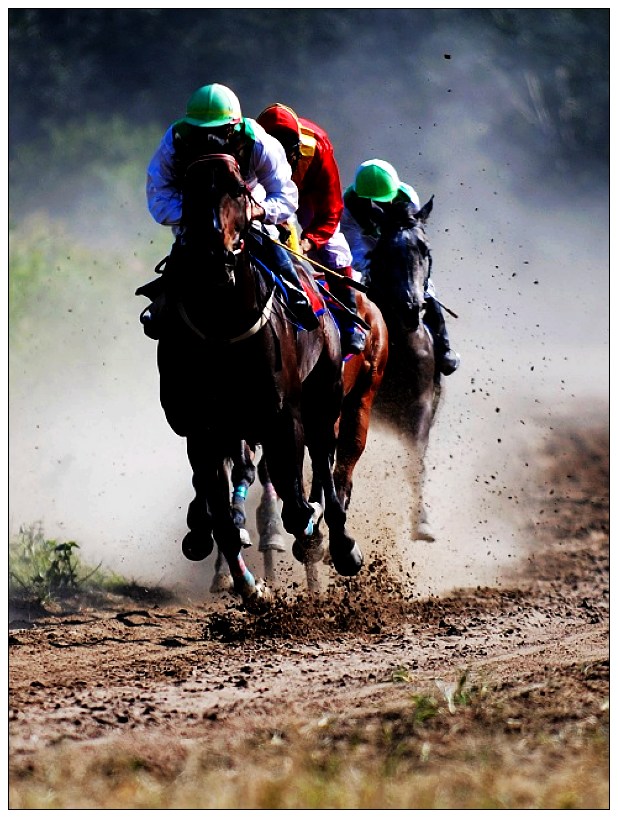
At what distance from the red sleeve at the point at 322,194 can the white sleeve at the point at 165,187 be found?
206 cm

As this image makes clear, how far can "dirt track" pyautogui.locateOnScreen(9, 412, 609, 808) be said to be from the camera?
624cm

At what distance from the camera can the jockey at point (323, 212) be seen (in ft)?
30.5

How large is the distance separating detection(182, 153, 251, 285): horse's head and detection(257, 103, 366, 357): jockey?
2284 mm

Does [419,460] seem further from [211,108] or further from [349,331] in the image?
[211,108]

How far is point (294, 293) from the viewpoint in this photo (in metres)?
7.86

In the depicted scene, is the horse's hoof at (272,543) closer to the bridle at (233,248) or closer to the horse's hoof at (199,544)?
the horse's hoof at (199,544)

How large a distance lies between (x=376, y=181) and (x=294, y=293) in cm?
365

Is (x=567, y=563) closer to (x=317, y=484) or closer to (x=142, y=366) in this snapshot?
(x=317, y=484)

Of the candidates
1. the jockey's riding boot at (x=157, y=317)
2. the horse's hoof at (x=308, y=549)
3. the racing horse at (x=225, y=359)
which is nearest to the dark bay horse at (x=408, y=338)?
the horse's hoof at (x=308, y=549)

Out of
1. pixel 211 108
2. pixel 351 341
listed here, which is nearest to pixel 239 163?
pixel 211 108

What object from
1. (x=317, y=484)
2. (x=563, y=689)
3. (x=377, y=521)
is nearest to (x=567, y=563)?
(x=377, y=521)

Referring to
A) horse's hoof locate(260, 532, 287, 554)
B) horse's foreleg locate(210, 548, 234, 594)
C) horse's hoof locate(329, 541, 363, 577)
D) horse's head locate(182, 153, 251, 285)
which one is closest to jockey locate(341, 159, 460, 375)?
horse's hoof locate(260, 532, 287, 554)

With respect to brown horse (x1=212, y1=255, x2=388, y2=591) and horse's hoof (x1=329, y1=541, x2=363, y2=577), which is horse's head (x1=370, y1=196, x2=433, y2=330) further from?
horse's hoof (x1=329, y1=541, x2=363, y2=577)

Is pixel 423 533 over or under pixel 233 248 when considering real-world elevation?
under
